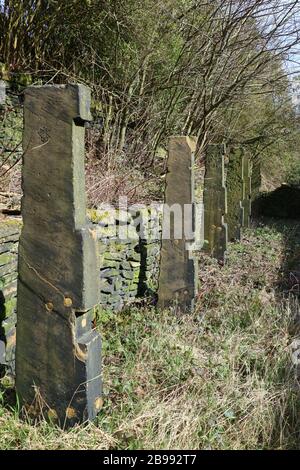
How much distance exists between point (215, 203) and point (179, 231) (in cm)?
283

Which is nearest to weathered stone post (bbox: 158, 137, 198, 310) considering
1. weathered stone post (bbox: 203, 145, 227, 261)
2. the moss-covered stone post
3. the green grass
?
the green grass

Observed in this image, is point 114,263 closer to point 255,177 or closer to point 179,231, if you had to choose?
point 179,231

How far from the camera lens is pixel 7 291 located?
3756 millimetres

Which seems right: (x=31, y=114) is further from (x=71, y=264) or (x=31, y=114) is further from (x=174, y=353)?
(x=174, y=353)

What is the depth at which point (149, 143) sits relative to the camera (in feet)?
32.0

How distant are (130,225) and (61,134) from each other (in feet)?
11.5

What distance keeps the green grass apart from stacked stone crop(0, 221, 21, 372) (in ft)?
2.49

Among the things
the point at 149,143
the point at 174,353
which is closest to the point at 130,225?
the point at 174,353

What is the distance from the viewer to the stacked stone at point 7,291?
3645mm

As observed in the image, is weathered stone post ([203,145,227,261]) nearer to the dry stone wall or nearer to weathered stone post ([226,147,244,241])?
the dry stone wall

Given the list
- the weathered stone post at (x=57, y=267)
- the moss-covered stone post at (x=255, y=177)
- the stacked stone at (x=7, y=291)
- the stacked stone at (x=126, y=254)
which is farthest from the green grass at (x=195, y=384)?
the moss-covered stone post at (x=255, y=177)

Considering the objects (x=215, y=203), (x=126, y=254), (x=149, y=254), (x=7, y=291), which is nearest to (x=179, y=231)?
(x=126, y=254)

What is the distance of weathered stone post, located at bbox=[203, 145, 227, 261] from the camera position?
26.7 ft

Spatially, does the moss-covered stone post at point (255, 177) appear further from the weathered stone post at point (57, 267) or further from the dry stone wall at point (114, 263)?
the weathered stone post at point (57, 267)
